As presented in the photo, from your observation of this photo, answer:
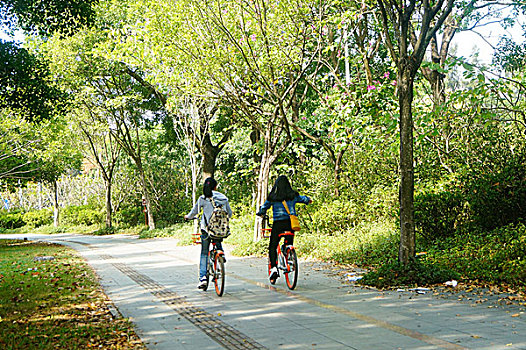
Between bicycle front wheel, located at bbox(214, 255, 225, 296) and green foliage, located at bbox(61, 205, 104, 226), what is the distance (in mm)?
34843

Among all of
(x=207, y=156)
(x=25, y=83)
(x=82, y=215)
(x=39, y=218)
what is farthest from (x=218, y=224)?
(x=39, y=218)

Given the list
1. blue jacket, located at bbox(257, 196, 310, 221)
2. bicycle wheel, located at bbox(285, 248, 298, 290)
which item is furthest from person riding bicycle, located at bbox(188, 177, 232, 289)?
bicycle wheel, located at bbox(285, 248, 298, 290)

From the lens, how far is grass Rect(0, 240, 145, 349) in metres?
5.69

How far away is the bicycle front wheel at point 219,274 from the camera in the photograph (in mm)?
8367

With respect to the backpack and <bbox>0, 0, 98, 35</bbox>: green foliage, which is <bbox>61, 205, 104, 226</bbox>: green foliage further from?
the backpack

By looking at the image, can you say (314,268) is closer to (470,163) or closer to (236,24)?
(470,163)

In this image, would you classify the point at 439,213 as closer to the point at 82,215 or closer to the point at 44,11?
the point at 44,11

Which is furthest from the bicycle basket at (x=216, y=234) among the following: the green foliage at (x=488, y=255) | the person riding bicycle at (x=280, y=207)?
the green foliage at (x=488, y=255)

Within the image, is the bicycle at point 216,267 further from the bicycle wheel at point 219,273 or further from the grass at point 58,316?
the grass at point 58,316

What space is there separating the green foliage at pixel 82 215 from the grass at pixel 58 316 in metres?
31.0

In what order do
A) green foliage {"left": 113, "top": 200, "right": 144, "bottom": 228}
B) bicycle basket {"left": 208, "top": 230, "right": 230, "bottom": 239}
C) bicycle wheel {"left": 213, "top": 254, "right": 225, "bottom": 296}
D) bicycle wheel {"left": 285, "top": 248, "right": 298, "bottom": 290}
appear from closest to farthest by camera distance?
bicycle wheel {"left": 213, "top": 254, "right": 225, "bottom": 296} → bicycle wheel {"left": 285, "top": 248, "right": 298, "bottom": 290} → bicycle basket {"left": 208, "top": 230, "right": 230, "bottom": 239} → green foliage {"left": 113, "top": 200, "right": 144, "bottom": 228}

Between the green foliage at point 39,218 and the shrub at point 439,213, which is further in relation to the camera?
the green foliage at point 39,218

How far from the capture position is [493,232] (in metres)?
10.2

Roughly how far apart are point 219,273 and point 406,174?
368 cm
